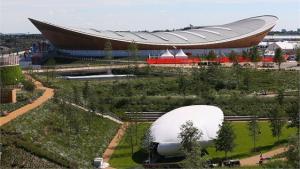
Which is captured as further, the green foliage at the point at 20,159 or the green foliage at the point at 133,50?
the green foliage at the point at 133,50

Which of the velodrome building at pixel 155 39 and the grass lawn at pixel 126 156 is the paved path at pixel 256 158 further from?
the velodrome building at pixel 155 39

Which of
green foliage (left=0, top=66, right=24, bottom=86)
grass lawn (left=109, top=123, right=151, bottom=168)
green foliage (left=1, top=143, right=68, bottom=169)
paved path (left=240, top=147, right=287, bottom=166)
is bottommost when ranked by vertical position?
grass lawn (left=109, top=123, right=151, bottom=168)

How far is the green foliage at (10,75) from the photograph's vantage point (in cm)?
3874

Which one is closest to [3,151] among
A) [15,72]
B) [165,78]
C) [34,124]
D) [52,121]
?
[34,124]

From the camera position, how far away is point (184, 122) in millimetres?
26156

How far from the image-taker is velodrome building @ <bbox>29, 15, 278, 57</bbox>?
66688mm

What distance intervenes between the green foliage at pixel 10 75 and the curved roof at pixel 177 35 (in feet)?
86.7

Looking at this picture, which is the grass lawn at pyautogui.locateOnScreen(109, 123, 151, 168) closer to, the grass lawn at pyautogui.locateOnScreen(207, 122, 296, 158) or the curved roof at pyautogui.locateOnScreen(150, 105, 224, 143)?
the curved roof at pyautogui.locateOnScreen(150, 105, 224, 143)

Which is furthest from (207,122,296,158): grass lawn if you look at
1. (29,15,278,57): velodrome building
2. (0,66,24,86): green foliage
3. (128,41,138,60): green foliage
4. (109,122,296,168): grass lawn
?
(29,15,278,57): velodrome building

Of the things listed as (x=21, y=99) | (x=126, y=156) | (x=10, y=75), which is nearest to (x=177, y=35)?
(x=10, y=75)

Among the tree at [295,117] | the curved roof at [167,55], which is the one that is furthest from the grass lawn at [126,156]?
the curved roof at [167,55]

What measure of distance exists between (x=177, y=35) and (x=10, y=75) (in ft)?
126

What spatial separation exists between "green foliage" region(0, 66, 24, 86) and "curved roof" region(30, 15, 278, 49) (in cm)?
2644

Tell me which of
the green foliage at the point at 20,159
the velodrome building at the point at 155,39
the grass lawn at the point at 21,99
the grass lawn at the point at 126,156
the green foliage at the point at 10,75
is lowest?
the grass lawn at the point at 126,156
